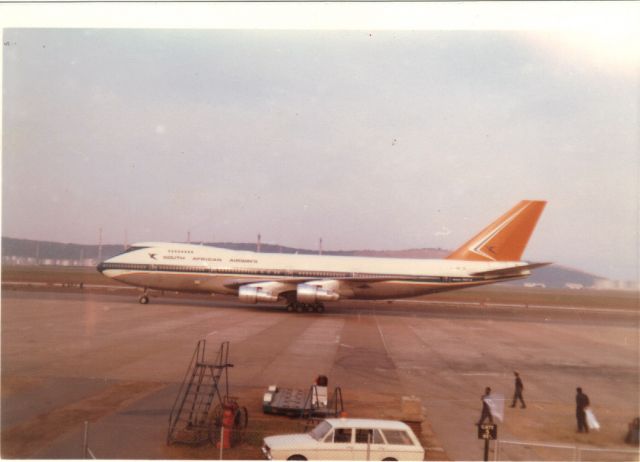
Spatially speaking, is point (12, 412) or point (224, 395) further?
point (224, 395)

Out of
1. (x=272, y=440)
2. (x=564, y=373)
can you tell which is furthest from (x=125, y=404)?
(x=564, y=373)

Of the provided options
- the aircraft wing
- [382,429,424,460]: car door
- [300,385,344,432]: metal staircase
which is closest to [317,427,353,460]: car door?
[382,429,424,460]: car door

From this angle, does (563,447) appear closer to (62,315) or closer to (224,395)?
(224,395)

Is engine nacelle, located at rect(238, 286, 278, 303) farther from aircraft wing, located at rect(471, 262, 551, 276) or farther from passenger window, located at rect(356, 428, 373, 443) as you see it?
passenger window, located at rect(356, 428, 373, 443)

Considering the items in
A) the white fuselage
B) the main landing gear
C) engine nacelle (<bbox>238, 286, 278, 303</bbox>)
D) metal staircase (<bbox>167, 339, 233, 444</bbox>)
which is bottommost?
metal staircase (<bbox>167, 339, 233, 444</bbox>)

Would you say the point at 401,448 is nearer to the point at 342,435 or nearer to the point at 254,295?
the point at 342,435

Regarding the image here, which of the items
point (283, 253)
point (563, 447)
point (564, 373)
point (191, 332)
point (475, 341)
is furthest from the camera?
point (283, 253)

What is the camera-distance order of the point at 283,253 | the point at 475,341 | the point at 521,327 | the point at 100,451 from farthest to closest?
the point at 283,253 < the point at 521,327 < the point at 475,341 < the point at 100,451
